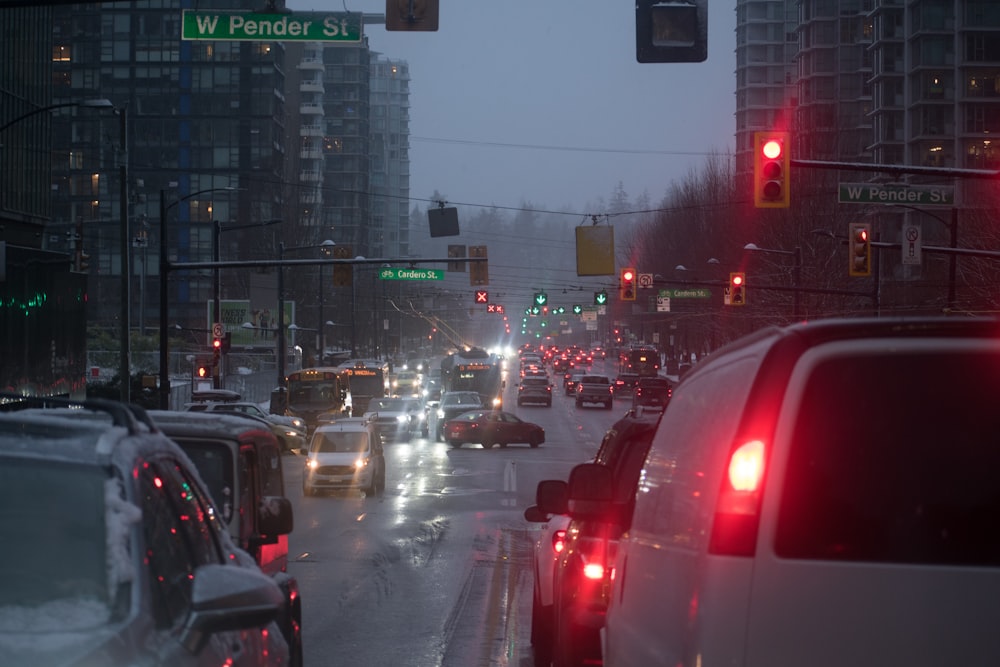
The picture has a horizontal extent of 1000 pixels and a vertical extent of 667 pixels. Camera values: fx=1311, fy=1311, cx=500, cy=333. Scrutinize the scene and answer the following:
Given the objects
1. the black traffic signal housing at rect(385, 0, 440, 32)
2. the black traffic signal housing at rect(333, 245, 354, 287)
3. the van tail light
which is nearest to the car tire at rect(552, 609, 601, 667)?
the van tail light

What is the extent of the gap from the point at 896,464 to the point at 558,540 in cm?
682

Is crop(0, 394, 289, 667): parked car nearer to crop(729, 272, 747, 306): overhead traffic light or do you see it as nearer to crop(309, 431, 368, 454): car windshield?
crop(309, 431, 368, 454): car windshield

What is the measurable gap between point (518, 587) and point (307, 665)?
18.4 feet

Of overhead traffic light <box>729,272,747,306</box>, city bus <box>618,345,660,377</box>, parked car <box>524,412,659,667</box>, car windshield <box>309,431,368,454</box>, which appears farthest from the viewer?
city bus <box>618,345,660,377</box>

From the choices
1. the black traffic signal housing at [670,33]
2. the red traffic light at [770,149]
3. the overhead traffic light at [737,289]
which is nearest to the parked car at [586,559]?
the black traffic signal housing at [670,33]

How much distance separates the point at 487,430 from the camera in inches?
1811

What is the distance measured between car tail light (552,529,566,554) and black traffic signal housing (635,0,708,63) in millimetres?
5710

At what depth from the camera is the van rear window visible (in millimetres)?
3512

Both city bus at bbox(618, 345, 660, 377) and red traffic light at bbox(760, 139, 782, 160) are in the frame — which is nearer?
red traffic light at bbox(760, 139, 782, 160)

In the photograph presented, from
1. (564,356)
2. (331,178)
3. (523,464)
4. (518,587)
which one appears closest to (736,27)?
(331,178)

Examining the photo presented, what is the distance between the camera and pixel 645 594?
15.4 ft

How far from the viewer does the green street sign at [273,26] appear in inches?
668

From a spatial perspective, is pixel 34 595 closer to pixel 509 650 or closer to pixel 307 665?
pixel 307 665

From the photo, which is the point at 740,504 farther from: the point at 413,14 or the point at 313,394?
the point at 313,394
